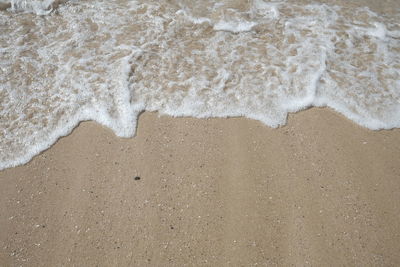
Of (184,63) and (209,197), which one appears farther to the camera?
(184,63)

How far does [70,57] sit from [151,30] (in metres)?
1.11

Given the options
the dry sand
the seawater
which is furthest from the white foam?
the dry sand

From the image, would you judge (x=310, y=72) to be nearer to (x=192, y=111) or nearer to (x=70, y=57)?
(x=192, y=111)

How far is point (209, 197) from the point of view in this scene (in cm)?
303

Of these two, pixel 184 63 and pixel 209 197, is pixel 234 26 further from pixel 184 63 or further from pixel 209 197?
pixel 209 197

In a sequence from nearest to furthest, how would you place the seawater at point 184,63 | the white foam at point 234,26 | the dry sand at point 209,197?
the dry sand at point 209,197
the seawater at point 184,63
the white foam at point 234,26

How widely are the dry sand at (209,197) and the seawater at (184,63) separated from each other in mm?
241

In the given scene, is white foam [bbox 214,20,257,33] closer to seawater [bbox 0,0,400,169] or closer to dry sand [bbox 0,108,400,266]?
seawater [bbox 0,0,400,169]

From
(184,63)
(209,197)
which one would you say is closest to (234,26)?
(184,63)

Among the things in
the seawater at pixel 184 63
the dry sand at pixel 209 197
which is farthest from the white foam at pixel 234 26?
the dry sand at pixel 209 197

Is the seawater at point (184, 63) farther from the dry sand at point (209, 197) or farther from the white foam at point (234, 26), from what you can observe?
the dry sand at point (209, 197)

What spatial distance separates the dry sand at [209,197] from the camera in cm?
273

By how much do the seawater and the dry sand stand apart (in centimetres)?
24

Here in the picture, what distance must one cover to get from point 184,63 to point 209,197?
73.4 inches
